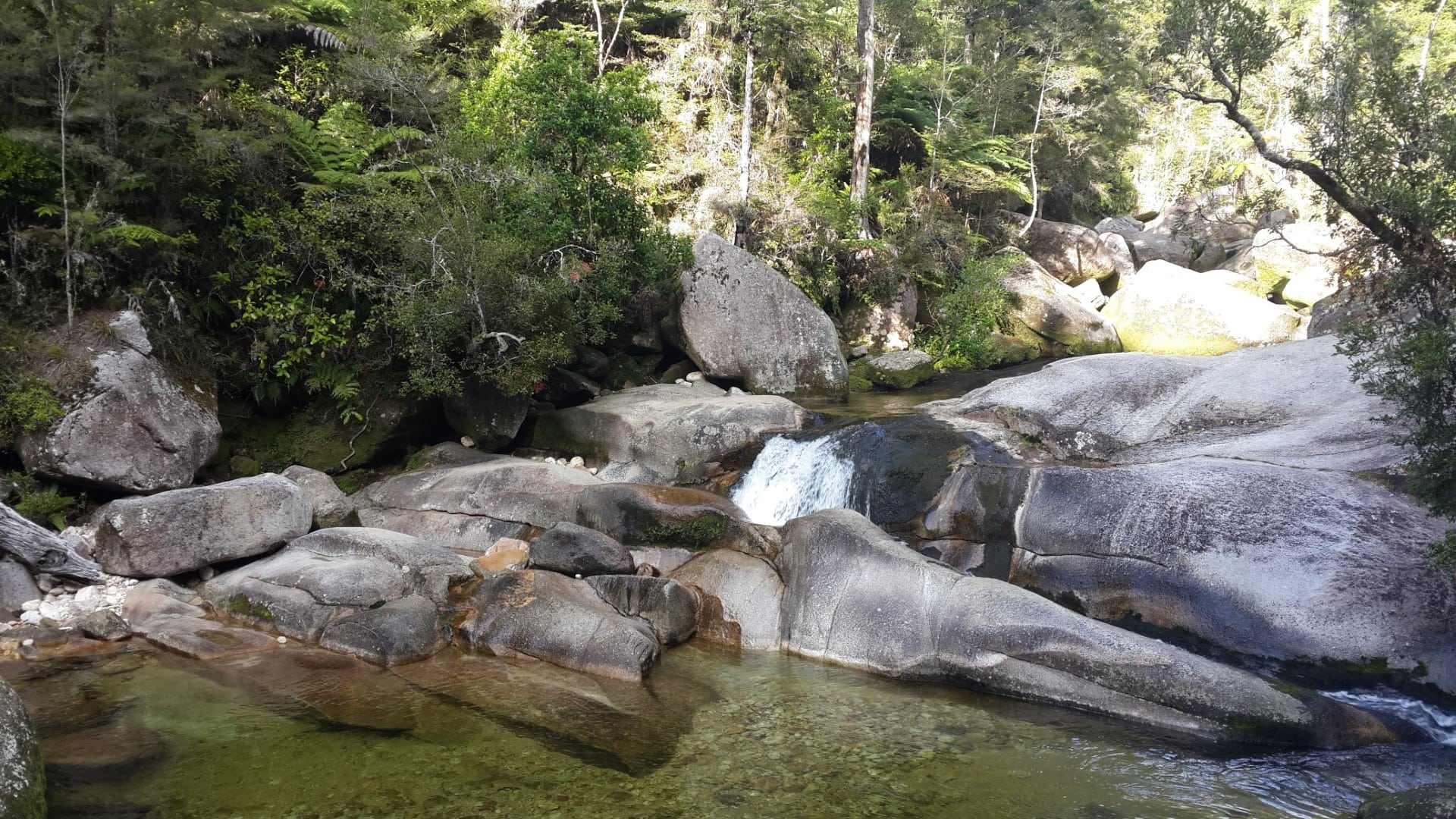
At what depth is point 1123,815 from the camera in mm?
5984

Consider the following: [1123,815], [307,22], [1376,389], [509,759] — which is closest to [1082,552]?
[1376,389]

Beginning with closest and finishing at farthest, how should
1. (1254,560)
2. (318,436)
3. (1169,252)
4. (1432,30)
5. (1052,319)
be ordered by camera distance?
1. (1254,560)
2. (318,436)
3. (1052,319)
4. (1432,30)
5. (1169,252)

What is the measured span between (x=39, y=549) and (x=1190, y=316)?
23917 millimetres

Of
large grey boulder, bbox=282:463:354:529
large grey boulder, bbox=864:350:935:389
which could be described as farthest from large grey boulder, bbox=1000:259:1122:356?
large grey boulder, bbox=282:463:354:529

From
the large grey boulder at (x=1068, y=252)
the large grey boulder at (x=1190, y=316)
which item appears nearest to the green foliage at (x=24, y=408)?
the large grey boulder at (x=1190, y=316)

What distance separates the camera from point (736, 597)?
9.88m

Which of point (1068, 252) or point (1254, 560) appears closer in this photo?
point (1254, 560)

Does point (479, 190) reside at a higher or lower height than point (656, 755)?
higher

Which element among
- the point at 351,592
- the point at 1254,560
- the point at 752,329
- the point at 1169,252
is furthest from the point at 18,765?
the point at 1169,252

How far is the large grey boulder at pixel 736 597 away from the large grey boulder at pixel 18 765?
6076mm

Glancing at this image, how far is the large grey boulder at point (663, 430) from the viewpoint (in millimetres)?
13422

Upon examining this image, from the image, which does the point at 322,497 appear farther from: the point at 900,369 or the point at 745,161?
the point at 745,161

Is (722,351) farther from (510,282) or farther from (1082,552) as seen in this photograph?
(1082,552)

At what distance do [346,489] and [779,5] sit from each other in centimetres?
1638
